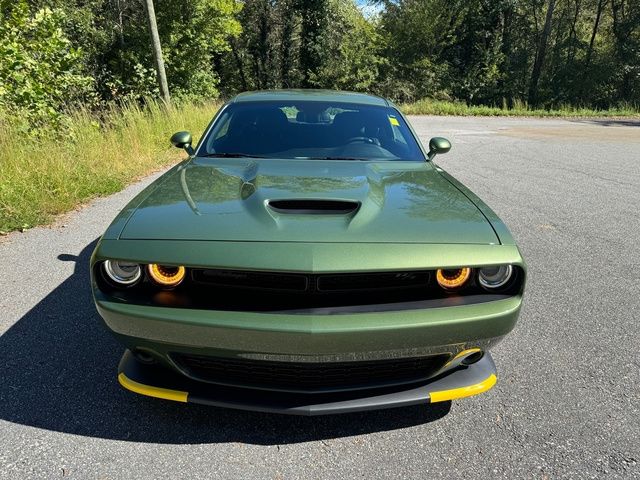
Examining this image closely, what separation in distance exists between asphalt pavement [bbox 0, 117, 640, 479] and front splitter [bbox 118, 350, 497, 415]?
0.24m

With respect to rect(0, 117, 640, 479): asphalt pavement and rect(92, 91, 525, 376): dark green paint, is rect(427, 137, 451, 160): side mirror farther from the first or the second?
rect(92, 91, 525, 376): dark green paint

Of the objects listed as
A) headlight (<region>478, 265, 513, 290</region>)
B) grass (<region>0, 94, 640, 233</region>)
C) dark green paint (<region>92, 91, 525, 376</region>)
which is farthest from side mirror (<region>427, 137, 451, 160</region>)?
Result: grass (<region>0, 94, 640, 233</region>)

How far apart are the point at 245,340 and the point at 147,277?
1.63 ft

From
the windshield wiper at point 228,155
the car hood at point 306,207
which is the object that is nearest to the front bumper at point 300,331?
the car hood at point 306,207

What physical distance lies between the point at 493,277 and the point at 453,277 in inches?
6.9

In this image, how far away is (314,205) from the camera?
6.50 feet

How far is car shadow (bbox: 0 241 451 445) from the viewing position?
6.29ft

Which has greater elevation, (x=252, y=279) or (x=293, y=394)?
(x=252, y=279)

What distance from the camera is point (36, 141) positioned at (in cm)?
672

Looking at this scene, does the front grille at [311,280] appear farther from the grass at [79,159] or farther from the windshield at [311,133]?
the grass at [79,159]

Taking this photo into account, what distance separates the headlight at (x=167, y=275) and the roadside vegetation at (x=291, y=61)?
507cm

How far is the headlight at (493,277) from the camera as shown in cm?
181

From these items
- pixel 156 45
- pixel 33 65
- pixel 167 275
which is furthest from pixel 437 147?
pixel 156 45

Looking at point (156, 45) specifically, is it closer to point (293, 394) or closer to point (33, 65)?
point (33, 65)
